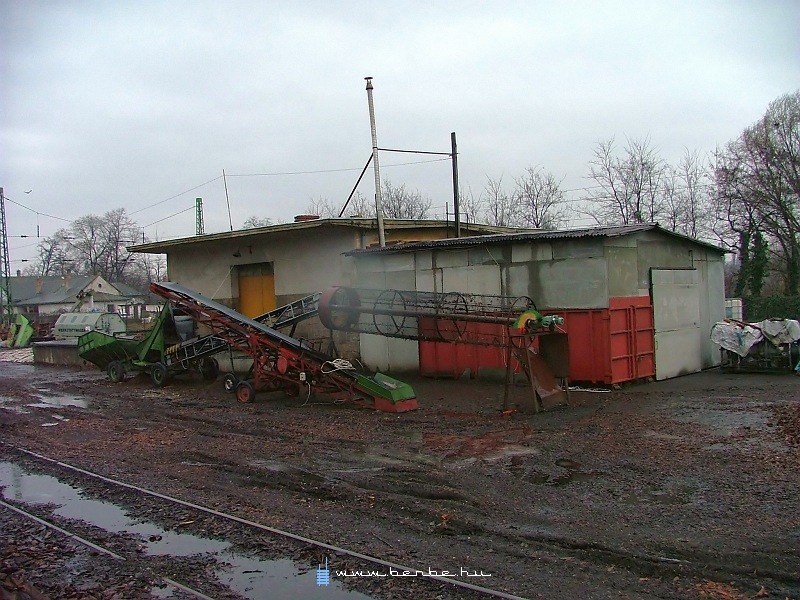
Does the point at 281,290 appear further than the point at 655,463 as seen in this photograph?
Yes

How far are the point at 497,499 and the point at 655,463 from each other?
2.46 m

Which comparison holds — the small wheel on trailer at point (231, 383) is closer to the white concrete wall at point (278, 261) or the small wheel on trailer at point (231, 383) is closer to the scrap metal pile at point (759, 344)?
the white concrete wall at point (278, 261)

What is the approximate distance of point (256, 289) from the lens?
20.9 meters

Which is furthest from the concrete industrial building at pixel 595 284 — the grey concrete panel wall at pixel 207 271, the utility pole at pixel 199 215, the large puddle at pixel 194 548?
the utility pole at pixel 199 215

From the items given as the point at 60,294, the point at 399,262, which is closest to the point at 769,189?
the point at 399,262

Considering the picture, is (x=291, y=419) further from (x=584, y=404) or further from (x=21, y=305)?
(x=21, y=305)

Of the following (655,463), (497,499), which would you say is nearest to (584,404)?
(655,463)

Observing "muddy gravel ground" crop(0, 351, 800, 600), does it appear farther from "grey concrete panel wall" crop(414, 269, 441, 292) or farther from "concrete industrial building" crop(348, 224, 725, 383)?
"grey concrete panel wall" crop(414, 269, 441, 292)

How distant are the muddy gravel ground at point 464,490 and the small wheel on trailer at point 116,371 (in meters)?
4.87

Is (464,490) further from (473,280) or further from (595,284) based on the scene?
(473,280)

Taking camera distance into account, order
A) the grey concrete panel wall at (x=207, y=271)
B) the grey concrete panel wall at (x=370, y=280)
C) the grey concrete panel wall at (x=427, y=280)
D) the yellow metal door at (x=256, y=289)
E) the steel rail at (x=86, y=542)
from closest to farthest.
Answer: the steel rail at (x=86, y=542) < the grey concrete panel wall at (x=427, y=280) < the grey concrete panel wall at (x=370, y=280) < the yellow metal door at (x=256, y=289) < the grey concrete panel wall at (x=207, y=271)

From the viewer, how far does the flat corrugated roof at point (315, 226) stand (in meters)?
17.8

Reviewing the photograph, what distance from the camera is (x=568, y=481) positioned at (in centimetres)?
770

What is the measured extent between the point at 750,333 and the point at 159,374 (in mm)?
14706
